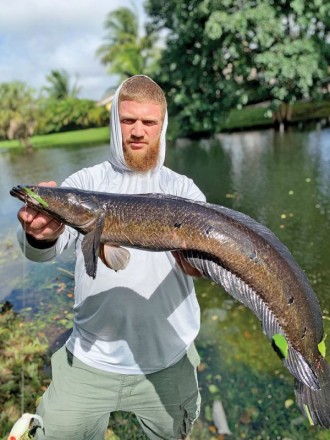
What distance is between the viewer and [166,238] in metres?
2.24

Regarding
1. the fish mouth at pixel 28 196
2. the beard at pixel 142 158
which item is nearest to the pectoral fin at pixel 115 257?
the fish mouth at pixel 28 196

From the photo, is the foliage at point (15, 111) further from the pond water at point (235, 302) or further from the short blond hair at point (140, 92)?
the short blond hair at point (140, 92)

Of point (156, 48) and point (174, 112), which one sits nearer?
point (174, 112)

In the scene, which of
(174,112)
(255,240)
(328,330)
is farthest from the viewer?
(174,112)

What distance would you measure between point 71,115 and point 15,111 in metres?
14.4

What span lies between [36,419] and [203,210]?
180cm

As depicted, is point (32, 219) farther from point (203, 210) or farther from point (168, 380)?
point (168, 380)

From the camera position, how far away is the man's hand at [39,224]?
7.41ft

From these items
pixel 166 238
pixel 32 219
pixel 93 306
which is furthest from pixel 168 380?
pixel 32 219

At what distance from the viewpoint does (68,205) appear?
2348mm

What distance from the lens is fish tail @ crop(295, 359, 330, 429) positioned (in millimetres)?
2244

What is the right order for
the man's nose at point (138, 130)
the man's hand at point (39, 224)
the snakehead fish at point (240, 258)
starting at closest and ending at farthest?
the snakehead fish at point (240, 258), the man's hand at point (39, 224), the man's nose at point (138, 130)

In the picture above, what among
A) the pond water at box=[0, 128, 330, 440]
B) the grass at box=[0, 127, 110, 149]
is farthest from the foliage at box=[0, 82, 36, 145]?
the pond water at box=[0, 128, 330, 440]

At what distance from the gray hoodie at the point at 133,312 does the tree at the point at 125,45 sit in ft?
123
